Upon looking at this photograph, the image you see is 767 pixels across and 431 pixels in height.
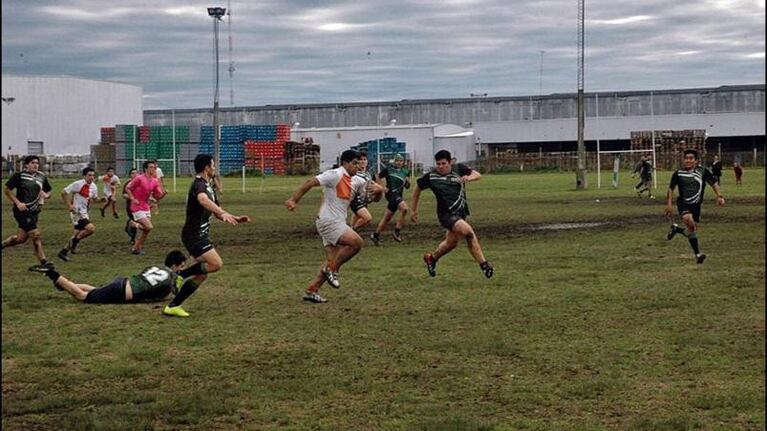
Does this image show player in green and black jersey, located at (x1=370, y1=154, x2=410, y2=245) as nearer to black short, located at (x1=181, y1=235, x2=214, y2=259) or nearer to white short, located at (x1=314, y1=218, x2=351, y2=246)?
white short, located at (x1=314, y1=218, x2=351, y2=246)

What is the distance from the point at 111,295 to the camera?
559 inches

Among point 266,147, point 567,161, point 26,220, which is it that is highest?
point 266,147

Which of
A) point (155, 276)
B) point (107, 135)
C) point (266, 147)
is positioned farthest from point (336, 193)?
point (107, 135)

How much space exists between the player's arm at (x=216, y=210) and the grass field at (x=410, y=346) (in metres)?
1.26

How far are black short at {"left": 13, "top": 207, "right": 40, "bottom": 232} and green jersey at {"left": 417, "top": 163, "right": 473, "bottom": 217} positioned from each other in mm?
6979

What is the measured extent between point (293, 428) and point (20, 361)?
379 centimetres

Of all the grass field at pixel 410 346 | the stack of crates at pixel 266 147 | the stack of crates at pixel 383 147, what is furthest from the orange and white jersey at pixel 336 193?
the stack of crates at pixel 266 147

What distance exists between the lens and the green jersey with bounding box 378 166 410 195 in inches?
1043

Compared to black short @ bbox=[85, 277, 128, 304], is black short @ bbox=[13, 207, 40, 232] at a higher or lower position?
higher

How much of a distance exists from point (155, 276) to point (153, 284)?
127mm

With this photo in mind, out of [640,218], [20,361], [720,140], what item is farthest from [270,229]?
[720,140]

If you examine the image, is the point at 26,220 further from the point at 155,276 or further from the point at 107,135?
the point at 107,135

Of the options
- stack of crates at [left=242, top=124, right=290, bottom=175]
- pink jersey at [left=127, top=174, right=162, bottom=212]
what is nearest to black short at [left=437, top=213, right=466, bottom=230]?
pink jersey at [left=127, top=174, right=162, bottom=212]

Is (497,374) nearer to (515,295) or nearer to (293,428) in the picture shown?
(293,428)
